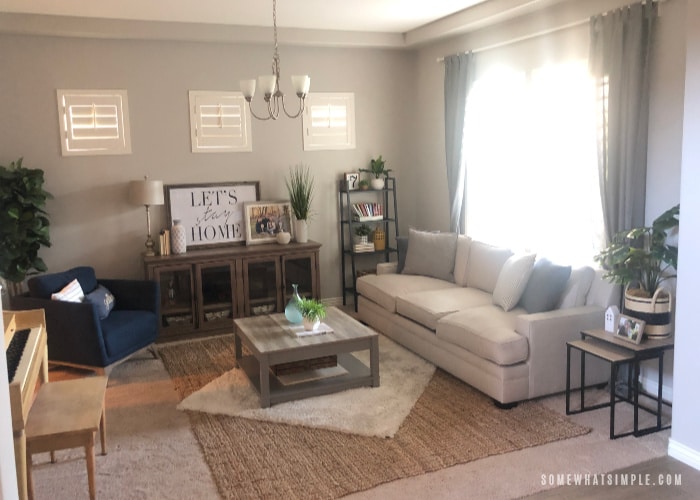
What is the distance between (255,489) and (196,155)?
3.67 m

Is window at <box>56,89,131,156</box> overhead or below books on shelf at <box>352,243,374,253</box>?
overhead

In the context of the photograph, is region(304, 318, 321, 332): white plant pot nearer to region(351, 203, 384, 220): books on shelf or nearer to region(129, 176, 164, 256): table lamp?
region(129, 176, 164, 256): table lamp

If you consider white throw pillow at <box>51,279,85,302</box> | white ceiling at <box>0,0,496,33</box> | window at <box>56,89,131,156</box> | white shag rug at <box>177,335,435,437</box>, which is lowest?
white shag rug at <box>177,335,435,437</box>

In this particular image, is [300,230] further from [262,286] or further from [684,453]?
[684,453]

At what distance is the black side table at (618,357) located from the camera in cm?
356

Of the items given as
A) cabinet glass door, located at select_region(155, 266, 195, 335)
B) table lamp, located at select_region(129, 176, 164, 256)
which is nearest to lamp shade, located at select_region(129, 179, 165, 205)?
table lamp, located at select_region(129, 176, 164, 256)

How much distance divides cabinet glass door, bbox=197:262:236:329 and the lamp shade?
74 centimetres

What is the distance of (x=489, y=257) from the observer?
5.22m

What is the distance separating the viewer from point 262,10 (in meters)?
5.20

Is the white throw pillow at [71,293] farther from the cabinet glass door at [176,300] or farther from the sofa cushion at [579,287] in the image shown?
the sofa cushion at [579,287]

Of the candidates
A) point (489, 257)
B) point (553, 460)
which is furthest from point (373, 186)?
point (553, 460)

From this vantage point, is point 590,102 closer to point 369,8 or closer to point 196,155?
point 369,8

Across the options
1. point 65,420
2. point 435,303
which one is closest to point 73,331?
point 65,420

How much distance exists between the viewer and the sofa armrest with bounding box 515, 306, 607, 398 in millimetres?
3992
